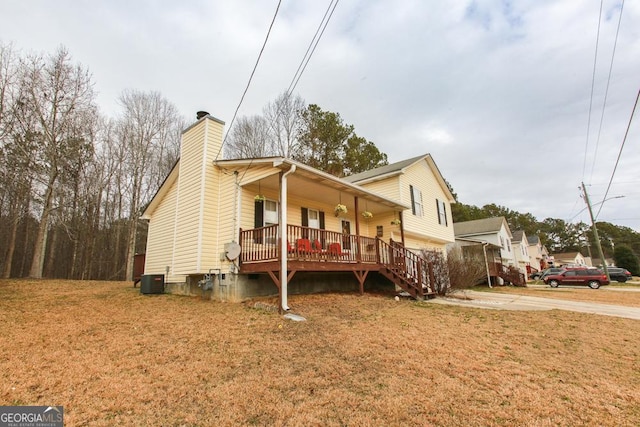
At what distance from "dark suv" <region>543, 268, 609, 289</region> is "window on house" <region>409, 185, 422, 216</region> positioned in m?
14.6

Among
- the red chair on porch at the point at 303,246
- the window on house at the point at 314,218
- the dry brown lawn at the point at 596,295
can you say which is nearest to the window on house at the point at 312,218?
the window on house at the point at 314,218

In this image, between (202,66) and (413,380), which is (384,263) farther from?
(202,66)

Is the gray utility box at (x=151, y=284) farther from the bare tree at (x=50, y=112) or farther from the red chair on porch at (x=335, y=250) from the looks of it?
the bare tree at (x=50, y=112)

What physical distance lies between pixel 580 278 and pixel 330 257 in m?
22.7

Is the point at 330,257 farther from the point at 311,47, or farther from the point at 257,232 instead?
the point at 311,47

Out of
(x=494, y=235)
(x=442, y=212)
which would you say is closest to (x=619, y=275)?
(x=494, y=235)

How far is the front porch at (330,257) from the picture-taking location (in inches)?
342

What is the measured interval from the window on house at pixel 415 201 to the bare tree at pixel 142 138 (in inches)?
711

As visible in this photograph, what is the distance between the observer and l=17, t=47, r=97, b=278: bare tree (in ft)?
50.6

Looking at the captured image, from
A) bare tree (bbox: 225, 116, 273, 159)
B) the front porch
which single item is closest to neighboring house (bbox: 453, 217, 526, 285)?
the front porch

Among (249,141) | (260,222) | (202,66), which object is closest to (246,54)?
(202,66)

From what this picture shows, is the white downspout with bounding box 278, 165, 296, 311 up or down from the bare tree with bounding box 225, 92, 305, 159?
down

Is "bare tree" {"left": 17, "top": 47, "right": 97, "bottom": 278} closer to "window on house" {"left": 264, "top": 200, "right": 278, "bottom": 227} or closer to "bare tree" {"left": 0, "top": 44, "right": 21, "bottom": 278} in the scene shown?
"bare tree" {"left": 0, "top": 44, "right": 21, "bottom": 278}

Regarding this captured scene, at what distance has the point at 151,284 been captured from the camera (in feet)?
35.8
